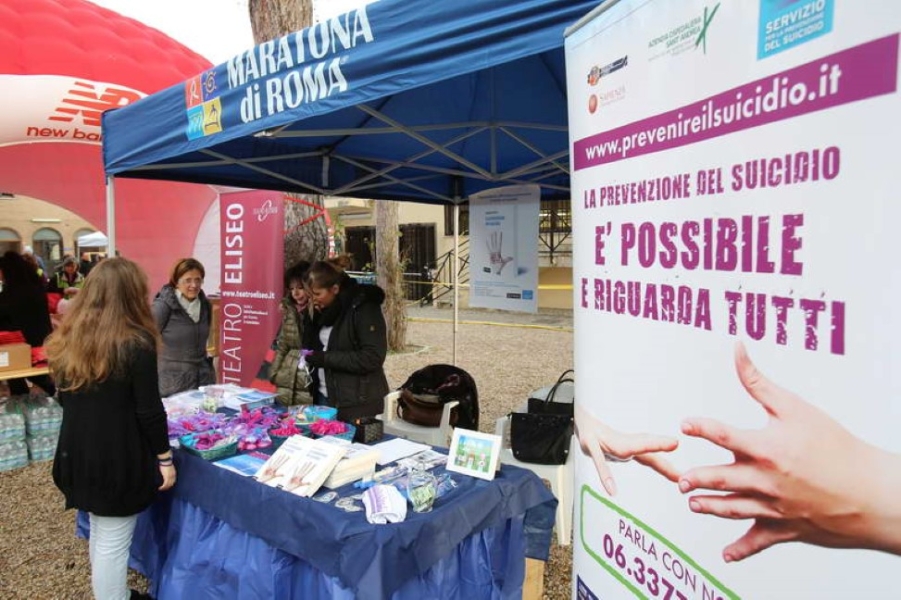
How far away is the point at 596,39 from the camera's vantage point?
50.0 inches

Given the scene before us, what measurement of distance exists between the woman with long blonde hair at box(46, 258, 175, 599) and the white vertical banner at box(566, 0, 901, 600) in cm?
161

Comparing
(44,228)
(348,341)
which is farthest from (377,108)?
(44,228)

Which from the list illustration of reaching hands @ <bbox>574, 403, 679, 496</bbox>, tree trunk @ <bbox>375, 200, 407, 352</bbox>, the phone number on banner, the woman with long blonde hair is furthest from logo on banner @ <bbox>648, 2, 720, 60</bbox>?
tree trunk @ <bbox>375, 200, 407, 352</bbox>

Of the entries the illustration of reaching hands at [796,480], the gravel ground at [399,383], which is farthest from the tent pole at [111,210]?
the illustration of reaching hands at [796,480]

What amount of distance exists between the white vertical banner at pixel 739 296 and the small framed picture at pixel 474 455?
72 cm

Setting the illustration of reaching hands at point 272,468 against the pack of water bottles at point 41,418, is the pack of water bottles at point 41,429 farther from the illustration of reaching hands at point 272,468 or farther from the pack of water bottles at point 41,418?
the illustration of reaching hands at point 272,468

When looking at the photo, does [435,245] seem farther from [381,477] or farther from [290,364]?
[381,477]

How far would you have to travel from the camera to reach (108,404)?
2088 mm

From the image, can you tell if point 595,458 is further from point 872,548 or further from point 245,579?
point 245,579

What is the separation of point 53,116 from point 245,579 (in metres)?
4.32

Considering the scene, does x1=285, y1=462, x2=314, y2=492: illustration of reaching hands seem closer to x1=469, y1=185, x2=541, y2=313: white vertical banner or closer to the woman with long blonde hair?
the woman with long blonde hair

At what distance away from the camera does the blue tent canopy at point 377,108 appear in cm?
181

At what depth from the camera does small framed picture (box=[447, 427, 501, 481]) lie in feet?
6.80

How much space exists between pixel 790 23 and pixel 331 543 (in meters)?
1.61
